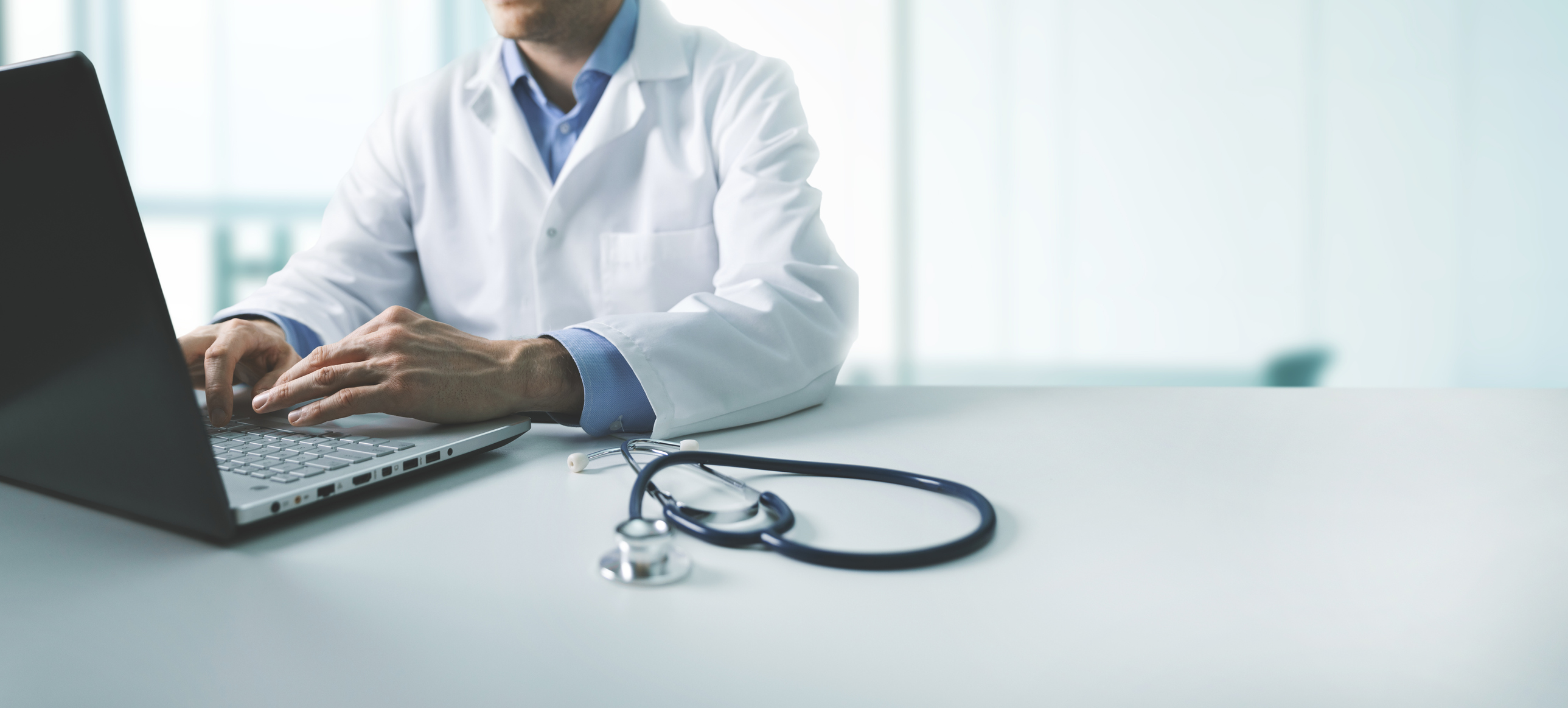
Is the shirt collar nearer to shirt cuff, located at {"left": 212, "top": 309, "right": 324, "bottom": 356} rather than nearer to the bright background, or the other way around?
shirt cuff, located at {"left": 212, "top": 309, "right": 324, "bottom": 356}

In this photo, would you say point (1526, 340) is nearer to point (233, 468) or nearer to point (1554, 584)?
point (1554, 584)

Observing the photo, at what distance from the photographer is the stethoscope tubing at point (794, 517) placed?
1.11 feet

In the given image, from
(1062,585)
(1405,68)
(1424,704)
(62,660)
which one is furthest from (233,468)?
(1405,68)

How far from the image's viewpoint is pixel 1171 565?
0.35m

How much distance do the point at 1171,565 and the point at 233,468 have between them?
Answer: 49cm

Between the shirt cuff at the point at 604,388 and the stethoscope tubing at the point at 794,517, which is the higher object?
the shirt cuff at the point at 604,388

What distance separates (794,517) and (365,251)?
958 mm

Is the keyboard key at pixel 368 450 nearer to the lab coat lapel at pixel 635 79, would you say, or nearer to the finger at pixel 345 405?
the finger at pixel 345 405

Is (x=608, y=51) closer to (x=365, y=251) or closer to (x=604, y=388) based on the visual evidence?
(x=365, y=251)

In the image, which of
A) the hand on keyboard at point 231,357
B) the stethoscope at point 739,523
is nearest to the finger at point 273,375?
the hand on keyboard at point 231,357

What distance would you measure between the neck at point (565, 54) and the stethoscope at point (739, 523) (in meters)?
0.78

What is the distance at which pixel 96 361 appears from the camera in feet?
1.16

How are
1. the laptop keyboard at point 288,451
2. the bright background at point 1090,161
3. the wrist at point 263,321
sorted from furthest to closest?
the bright background at point 1090,161 < the wrist at point 263,321 < the laptop keyboard at point 288,451

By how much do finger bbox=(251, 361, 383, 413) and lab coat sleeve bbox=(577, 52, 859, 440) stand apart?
0.16 meters
